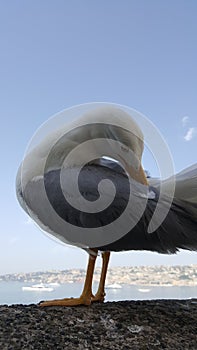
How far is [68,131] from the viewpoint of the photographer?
9.61 ft

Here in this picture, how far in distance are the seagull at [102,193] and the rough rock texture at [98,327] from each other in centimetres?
19

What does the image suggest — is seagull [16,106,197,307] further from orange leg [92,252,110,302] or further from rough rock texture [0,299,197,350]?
rough rock texture [0,299,197,350]

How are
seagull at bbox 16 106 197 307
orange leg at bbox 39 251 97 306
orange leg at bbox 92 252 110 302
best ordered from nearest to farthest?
seagull at bbox 16 106 197 307, orange leg at bbox 39 251 97 306, orange leg at bbox 92 252 110 302

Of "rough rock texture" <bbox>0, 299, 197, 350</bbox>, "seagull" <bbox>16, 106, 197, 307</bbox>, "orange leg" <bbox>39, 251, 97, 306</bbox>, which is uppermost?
"seagull" <bbox>16, 106, 197, 307</bbox>

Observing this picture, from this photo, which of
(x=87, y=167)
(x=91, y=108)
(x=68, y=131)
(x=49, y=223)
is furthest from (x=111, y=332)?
(x=91, y=108)

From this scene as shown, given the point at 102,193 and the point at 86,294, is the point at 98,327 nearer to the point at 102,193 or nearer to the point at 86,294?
the point at 86,294

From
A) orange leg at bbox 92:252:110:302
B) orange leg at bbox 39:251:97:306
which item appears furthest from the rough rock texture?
orange leg at bbox 92:252:110:302

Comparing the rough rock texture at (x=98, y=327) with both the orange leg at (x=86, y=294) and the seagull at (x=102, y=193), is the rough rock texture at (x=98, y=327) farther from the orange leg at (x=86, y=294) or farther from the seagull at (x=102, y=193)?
the seagull at (x=102, y=193)

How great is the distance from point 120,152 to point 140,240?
54 centimetres

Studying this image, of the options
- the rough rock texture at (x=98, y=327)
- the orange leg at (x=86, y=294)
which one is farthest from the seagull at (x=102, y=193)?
the rough rock texture at (x=98, y=327)

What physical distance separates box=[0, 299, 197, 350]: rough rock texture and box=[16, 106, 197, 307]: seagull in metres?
0.19

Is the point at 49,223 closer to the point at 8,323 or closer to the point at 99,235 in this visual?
the point at 99,235

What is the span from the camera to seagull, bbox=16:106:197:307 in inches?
101

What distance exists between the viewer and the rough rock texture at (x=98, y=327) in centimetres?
224
